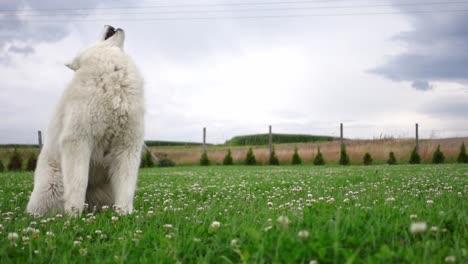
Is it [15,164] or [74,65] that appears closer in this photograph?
[74,65]

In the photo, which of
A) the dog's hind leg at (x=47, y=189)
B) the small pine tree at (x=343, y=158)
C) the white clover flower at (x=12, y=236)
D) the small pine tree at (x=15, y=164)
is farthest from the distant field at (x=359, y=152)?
the white clover flower at (x=12, y=236)

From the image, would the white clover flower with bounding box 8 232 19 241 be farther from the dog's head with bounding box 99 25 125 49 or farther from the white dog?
the dog's head with bounding box 99 25 125 49

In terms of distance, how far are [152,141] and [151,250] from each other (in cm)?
5558

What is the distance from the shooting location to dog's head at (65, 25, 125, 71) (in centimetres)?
484

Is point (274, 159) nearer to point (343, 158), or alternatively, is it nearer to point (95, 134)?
point (343, 158)

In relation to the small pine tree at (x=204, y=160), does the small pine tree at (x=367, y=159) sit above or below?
above

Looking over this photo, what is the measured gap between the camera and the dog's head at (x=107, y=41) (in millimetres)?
4836

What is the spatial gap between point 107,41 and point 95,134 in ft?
4.18

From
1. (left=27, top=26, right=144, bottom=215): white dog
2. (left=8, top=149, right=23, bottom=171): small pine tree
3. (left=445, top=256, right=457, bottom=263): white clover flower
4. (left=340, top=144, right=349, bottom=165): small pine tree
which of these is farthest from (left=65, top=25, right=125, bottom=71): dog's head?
(left=8, top=149, right=23, bottom=171): small pine tree

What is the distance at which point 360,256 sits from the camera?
2408 millimetres

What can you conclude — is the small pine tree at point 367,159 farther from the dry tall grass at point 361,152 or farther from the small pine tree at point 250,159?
the small pine tree at point 250,159

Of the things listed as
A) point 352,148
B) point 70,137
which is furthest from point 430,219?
point 352,148

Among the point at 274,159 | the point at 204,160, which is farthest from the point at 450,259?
the point at 204,160

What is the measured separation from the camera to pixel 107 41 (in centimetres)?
489
